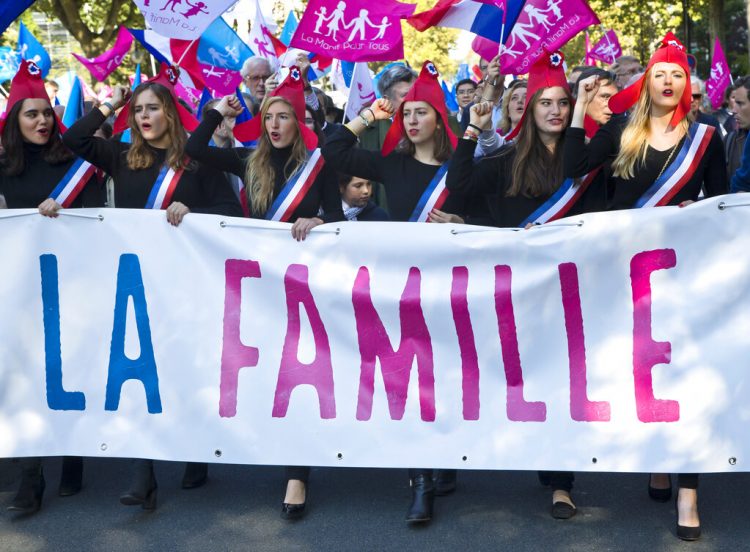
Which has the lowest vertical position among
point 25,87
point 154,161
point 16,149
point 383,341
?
point 383,341

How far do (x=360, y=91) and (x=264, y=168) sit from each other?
4.99 meters

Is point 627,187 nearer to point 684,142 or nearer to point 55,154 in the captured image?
point 684,142

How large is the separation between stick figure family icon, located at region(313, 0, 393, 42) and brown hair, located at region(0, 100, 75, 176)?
2.38 metres

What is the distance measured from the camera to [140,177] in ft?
18.1

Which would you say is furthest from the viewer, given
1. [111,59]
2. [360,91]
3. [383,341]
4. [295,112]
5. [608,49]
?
[608,49]

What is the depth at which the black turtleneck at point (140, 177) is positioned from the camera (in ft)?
17.9

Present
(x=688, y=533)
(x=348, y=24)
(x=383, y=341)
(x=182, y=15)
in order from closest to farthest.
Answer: (x=688, y=533)
(x=383, y=341)
(x=182, y=15)
(x=348, y=24)

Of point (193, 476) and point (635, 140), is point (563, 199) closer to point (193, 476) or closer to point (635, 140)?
point (635, 140)

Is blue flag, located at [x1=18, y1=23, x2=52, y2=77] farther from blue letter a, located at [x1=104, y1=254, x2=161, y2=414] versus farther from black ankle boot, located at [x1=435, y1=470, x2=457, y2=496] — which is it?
black ankle boot, located at [x1=435, y1=470, x2=457, y2=496]

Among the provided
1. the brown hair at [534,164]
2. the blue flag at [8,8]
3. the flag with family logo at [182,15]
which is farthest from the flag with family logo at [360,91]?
the brown hair at [534,164]

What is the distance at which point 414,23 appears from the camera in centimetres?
731

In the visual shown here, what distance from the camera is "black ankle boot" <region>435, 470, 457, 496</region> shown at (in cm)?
518

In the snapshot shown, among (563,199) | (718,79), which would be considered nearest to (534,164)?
(563,199)

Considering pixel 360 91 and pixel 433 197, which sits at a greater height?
pixel 360 91
